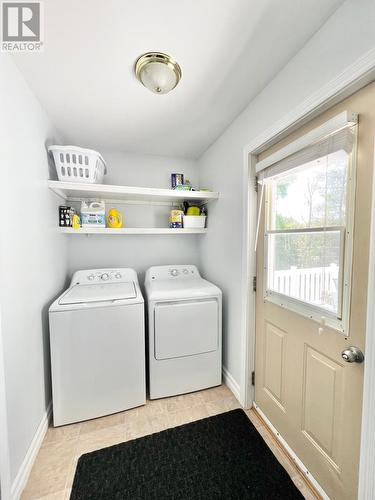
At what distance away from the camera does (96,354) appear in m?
1.62

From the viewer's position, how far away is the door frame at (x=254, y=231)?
82cm

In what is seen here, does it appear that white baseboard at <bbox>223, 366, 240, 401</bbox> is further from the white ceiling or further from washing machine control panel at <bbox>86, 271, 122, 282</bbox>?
the white ceiling

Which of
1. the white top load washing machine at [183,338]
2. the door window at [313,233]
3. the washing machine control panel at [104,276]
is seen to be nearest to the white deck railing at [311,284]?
the door window at [313,233]

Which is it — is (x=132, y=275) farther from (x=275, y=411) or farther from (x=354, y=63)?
(x=354, y=63)

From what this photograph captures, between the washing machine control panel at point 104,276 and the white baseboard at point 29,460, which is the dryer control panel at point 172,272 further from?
the white baseboard at point 29,460

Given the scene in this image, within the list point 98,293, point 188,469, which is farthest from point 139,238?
point 188,469

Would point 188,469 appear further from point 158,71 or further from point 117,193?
point 158,71

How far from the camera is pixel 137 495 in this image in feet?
3.71

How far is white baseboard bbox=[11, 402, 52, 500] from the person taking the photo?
110 centimetres

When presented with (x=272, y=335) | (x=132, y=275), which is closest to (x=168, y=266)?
(x=132, y=275)

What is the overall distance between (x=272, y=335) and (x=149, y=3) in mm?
1931

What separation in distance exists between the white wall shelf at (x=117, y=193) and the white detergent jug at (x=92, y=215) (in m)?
0.13

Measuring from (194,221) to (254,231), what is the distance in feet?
2.82

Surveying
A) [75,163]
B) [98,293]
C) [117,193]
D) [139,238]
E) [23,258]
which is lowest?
[98,293]
